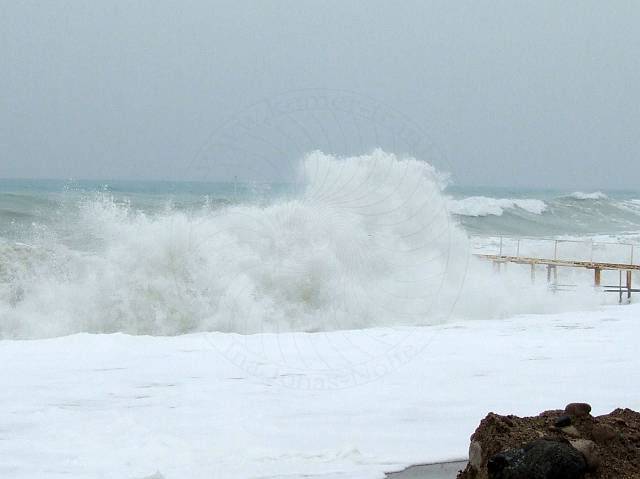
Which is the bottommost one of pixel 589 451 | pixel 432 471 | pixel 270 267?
pixel 432 471

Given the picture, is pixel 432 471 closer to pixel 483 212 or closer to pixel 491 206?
pixel 483 212

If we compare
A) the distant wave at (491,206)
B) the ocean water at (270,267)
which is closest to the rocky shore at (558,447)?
the ocean water at (270,267)

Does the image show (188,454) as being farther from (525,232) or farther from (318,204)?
(525,232)

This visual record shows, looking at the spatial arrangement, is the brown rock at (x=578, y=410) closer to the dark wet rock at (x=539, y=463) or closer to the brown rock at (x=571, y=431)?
the brown rock at (x=571, y=431)

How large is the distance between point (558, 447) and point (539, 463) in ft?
0.45

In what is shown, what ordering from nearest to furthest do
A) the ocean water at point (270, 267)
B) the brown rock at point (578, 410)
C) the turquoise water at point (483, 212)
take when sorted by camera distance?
the brown rock at point (578, 410) < the ocean water at point (270, 267) < the turquoise water at point (483, 212)

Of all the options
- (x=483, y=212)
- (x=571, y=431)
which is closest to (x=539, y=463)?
(x=571, y=431)

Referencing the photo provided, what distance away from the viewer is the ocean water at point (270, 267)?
1025 cm

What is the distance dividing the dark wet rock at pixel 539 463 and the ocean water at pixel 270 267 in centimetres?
693

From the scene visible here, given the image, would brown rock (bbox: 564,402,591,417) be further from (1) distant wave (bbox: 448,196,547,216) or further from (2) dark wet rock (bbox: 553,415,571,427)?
(1) distant wave (bbox: 448,196,547,216)

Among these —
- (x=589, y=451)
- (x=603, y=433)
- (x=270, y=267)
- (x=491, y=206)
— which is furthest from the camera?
(x=491, y=206)

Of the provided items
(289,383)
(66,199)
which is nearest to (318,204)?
(289,383)

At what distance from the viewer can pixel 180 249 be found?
1092 centimetres

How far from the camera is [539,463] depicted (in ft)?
9.98
